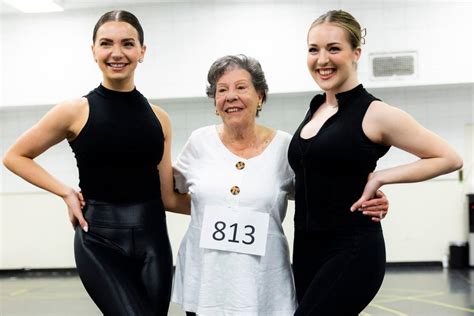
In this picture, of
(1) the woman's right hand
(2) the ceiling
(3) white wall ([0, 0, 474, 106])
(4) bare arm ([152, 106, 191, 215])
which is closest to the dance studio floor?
(3) white wall ([0, 0, 474, 106])

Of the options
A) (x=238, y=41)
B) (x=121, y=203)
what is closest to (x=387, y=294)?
(x=238, y=41)

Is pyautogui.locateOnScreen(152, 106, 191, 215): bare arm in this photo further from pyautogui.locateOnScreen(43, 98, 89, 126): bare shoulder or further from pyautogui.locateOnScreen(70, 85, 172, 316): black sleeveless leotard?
pyautogui.locateOnScreen(43, 98, 89, 126): bare shoulder

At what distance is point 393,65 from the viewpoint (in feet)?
22.9

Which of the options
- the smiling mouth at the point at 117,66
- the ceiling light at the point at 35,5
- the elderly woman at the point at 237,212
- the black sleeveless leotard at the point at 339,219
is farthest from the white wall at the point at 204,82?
the black sleeveless leotard at the point at 339,219

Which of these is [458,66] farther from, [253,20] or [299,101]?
[253,20]

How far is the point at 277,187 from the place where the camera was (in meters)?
2.18

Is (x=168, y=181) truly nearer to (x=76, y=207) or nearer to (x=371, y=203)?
(x=76, y=207)

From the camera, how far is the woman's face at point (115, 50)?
7.01ft

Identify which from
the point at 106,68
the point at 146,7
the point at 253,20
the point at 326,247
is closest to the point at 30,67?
the point at 146,7

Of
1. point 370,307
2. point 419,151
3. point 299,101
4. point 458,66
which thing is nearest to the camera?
point 419,151

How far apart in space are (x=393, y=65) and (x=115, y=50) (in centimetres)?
543

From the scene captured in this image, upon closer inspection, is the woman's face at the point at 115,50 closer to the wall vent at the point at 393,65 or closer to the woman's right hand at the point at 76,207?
the woman's right hand at the point at 76,207

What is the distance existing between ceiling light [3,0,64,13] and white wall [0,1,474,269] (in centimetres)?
28

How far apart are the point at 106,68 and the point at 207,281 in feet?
2.86
